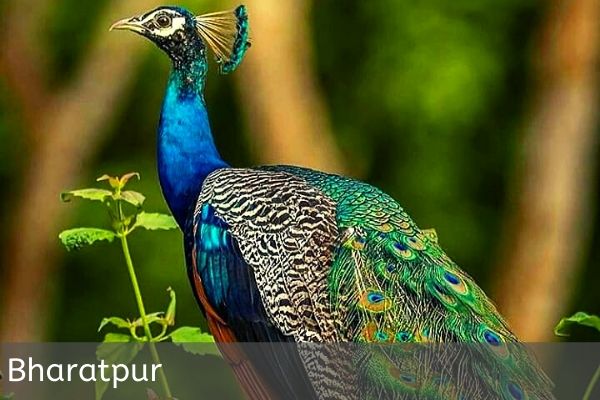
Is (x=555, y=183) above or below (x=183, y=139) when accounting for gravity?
below

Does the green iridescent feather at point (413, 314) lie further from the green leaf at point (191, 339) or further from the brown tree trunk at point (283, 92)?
the brown tree trunk at point (283, 92)

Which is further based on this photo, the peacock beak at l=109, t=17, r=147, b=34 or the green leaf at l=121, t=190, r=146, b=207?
the peacock beak at l=109, t=17, r=147, b=34

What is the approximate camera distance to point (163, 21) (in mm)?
2730

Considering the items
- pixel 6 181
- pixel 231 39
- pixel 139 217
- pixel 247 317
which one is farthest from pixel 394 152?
pixel 139 217

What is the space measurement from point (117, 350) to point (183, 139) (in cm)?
105

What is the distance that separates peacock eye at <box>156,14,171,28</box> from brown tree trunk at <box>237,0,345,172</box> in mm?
1695

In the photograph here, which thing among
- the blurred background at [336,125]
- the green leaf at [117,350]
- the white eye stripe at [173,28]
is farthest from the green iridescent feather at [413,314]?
the blurred background at [336,125]

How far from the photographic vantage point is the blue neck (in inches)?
105

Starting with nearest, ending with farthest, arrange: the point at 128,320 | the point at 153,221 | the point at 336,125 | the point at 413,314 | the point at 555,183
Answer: the point at 128,320, the point at 153,221, the point at 413,314, the point at 555,183, the point at 336,125

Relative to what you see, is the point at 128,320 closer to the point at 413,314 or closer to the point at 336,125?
the point at 413,314

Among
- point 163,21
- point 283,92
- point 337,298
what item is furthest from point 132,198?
point 283,92

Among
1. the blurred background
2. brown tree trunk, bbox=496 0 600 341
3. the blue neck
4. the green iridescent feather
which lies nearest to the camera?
the green iridescent feather

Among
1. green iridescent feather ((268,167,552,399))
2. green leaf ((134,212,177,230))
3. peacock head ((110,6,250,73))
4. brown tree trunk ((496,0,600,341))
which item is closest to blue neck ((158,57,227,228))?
peacock head ((110,6,250,73))

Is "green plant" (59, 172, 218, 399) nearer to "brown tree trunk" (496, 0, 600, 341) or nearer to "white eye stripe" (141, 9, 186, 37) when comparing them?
"white eye stripe" (141, 9, 186, 37)
